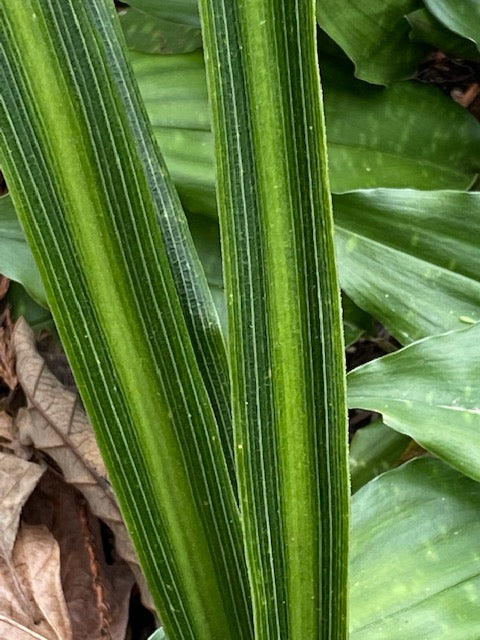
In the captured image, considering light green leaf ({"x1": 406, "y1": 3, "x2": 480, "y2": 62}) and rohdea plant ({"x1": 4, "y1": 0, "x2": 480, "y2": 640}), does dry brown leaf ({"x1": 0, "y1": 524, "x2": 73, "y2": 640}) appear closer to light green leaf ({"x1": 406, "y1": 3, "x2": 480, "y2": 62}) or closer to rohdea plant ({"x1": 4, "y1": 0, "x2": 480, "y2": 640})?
rohdea plant ({"x1": 4, "y1": 0, "x2": 480, "y2": 640})

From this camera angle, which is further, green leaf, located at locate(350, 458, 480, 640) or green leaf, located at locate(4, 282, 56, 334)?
green leaf, located at locate(4, 282, 56, 334)

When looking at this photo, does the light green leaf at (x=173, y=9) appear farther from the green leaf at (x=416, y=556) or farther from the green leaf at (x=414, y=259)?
the green leaf at (x=416, y=556)

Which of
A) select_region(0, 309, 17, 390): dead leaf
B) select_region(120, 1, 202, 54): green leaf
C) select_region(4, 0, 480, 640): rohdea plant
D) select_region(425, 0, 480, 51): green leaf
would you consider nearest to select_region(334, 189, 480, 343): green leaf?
select_region(4, 0, 480, 640): rohdea plant

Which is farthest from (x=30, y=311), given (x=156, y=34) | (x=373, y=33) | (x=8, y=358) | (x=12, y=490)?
(x=373, y=33)

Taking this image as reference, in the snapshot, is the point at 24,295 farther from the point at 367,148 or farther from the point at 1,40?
the point at 1,40

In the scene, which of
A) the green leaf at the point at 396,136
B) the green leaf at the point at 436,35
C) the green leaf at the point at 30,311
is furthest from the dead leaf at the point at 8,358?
the green leaf at the point at 436,35

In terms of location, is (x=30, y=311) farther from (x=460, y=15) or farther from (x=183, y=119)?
(x=460, y=15)

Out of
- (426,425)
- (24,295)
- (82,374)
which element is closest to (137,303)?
(82,374)

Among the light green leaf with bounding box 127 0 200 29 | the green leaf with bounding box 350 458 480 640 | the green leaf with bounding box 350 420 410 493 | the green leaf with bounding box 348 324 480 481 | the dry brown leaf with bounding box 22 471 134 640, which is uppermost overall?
the light green leaf with bounding box 127 0 200 29
